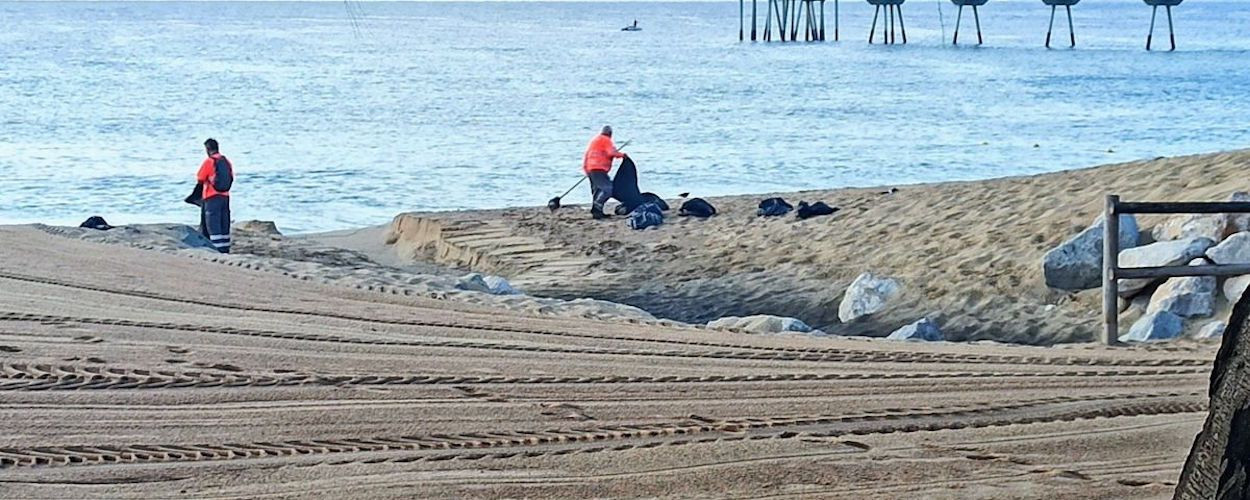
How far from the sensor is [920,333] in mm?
12031

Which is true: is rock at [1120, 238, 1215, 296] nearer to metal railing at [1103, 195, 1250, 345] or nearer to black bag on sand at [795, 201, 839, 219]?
metal railing at [1103, 195, 1250, 345]

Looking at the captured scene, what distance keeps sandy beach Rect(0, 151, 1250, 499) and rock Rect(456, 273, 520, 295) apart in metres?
0.24

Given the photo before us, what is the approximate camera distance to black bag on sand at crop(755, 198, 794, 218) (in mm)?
19016

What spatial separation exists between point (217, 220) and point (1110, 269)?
9.03 metres

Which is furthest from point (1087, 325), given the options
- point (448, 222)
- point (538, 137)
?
point (538, 137)

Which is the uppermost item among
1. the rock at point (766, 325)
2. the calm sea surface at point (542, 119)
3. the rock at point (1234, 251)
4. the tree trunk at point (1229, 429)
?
the tree trunk at point (1229, 429)

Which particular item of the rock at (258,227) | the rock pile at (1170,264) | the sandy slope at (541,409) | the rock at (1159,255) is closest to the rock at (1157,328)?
the rock pile at (1170,264)

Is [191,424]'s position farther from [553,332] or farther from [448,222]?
[448,222]

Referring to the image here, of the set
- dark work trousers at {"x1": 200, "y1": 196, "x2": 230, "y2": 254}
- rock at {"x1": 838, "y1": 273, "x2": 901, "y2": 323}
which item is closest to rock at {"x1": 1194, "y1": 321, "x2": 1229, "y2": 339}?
rock at {"x1": 838, "y1": 273, "x2": 901, "y2": 323}

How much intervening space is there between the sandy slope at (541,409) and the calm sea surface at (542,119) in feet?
5.88

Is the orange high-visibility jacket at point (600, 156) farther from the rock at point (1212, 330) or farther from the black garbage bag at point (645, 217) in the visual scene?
the rock at point (1212, 330)

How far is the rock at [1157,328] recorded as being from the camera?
1086 centimetres

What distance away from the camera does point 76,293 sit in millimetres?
10789

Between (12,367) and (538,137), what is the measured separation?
31.5 metres
